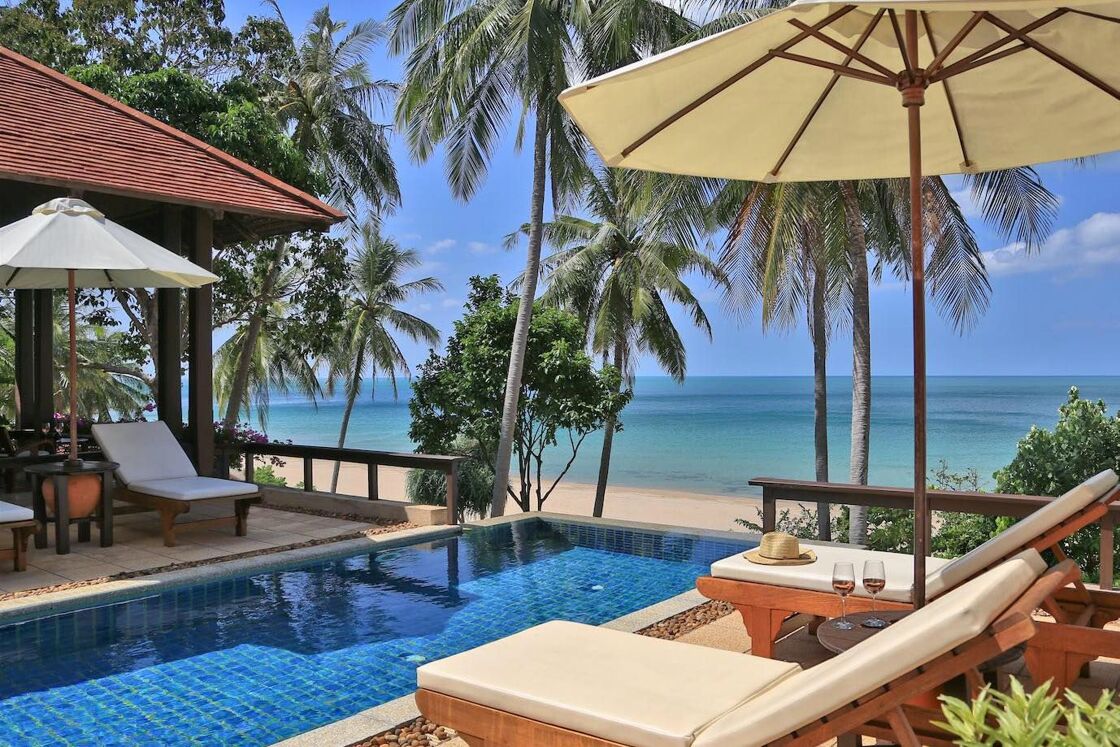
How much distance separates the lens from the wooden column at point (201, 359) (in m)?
8.70

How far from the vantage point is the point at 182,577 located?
6.16m

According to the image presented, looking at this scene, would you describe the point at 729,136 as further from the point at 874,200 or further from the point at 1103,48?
A: the point at 874,200

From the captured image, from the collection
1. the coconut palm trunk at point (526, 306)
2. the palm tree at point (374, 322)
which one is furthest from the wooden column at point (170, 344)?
the palm tree at point (374, 322)

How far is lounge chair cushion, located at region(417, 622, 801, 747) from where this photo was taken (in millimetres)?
2445

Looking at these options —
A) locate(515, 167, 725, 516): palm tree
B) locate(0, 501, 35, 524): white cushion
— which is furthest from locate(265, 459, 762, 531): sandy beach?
locate(0, 501, 35, 524): white cushion

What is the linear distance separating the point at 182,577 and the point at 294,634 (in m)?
1.50

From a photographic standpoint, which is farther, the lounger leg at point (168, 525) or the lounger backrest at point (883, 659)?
the lounger leg at point (168, 525)

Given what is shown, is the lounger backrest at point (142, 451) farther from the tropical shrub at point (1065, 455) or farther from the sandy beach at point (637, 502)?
the sandy beach at point (637, 502)

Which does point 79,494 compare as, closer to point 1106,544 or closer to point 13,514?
point 13,514

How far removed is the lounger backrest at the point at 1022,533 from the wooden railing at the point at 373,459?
521 cm

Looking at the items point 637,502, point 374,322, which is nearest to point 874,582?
point 374,322

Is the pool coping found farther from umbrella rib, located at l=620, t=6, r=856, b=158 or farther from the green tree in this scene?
the green tree

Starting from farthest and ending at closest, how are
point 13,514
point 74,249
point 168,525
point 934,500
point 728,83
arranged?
point 168,525 < point 74,249 < point 13,514 < point 934,500 < point 728,83

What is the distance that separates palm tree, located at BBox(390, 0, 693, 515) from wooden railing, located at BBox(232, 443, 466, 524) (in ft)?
15.3
